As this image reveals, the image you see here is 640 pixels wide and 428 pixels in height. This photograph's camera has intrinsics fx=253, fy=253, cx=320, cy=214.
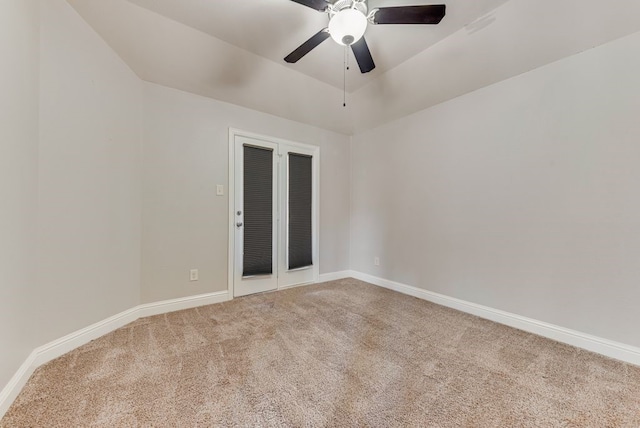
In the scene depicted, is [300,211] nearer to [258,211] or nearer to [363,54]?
[258,211]

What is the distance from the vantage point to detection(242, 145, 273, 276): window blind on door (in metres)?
3.17

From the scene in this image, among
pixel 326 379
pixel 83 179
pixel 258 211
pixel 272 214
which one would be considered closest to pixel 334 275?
pixel 272 214

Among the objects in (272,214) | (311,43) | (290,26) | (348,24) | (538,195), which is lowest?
(272,214)

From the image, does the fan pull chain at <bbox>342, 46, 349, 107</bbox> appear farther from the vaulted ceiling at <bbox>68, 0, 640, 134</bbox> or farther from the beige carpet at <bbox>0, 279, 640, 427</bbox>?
the beige carpet at <bbox>0, 279, 640, 427</bbox>

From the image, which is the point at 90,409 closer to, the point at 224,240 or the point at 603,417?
the point at 224,240

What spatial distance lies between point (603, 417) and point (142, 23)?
3.95m

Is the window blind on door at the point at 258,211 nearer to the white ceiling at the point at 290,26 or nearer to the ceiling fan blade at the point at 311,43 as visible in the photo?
the white ceiling at the point at 290,26

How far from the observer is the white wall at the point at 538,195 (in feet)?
6.08

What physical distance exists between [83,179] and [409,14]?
263 cm

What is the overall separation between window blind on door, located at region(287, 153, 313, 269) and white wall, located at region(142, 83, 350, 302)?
2.32 feet

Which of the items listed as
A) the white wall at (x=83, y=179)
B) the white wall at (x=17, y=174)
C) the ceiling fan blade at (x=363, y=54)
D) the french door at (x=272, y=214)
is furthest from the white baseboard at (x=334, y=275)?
the white wall at (x=17, y=174)

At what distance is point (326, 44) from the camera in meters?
2.37

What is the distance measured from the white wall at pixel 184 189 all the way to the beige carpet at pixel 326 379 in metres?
0.54

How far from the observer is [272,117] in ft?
11.1
